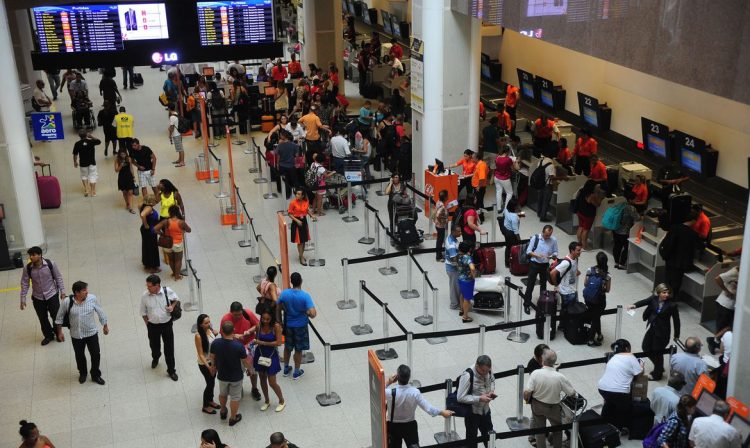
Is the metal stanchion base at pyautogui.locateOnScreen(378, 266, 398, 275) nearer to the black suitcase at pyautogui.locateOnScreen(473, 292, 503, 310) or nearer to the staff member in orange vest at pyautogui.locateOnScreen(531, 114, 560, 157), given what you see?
the black suitcase at pyautogui.locateOnScreen(473, 292, 503, 310)

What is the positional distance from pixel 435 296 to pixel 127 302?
4869 mm

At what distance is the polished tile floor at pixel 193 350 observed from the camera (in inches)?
390

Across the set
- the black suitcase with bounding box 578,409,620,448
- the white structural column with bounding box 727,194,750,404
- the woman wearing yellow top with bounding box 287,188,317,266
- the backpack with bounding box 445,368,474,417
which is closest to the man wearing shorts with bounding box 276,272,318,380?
the backpack with bounding box 445,368,474,417

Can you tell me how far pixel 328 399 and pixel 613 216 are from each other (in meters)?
5.80

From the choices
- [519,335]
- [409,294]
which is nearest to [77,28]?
[409,294]

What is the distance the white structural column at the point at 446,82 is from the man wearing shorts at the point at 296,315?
6.91m

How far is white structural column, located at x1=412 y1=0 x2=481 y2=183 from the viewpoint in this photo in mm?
16000

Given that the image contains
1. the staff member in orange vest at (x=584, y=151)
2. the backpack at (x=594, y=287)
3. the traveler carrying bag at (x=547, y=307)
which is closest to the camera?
the backpack at (x=594, y=287)

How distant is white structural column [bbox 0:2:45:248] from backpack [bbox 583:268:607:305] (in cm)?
927

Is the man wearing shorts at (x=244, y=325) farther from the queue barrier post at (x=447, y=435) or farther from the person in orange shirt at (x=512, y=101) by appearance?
the person in orange shirt at (x=512, y=101)

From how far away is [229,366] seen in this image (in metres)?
9.52

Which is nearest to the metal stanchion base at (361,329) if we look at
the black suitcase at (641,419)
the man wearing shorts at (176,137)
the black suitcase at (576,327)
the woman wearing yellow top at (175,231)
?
the black suitcase at (576,327)

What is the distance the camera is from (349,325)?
12.2m

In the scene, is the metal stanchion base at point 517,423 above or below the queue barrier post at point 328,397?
below
